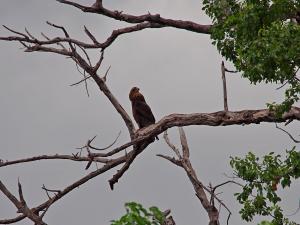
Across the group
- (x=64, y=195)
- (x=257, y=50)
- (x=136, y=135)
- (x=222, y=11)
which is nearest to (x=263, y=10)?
(x=257, y=50)

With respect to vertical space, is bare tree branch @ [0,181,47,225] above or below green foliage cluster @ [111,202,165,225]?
above

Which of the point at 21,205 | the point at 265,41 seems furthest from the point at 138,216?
the point at 21,205

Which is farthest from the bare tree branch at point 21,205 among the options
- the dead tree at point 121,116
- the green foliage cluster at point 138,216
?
the green foliage cluster at point 138,216

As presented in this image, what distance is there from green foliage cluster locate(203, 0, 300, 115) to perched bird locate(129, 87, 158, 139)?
9.56 feet

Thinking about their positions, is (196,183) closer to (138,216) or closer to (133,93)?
(133,93)

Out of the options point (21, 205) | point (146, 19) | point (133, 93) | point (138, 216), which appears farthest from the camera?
point (133, 93)

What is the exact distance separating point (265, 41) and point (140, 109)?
541 centimetres

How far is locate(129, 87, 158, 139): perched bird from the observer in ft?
50.0

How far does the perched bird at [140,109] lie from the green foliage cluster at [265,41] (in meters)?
2.91

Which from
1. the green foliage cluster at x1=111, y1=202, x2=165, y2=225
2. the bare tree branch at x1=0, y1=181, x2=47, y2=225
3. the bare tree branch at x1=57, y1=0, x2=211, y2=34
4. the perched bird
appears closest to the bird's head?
the perched bird

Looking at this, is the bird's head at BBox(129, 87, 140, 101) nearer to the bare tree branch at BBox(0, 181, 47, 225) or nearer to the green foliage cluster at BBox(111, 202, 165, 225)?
the bare tree branch at BBox(0, 181, 47, 225)

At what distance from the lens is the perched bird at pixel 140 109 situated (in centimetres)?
1523

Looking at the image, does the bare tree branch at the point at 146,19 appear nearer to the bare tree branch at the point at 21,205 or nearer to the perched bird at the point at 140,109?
the perched bird at the point at 140,109

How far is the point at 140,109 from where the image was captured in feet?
50.9
